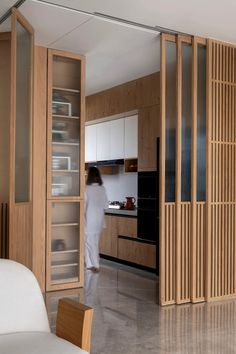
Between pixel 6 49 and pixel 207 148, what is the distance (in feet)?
8.11

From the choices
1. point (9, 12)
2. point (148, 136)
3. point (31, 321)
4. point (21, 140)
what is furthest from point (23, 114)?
point (148, 136)

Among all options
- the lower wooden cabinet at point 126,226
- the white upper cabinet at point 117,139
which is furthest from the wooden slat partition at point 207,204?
the white upper cabinet at point 117,139

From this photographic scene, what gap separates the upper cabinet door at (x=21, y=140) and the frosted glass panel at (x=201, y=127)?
73.6 inches

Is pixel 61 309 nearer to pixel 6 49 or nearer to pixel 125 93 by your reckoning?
pixel 6 49

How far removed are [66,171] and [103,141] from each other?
2.54 metres

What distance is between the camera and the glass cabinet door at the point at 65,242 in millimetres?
5461

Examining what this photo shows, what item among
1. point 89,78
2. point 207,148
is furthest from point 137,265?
point 89,78

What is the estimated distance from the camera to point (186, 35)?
4.82m

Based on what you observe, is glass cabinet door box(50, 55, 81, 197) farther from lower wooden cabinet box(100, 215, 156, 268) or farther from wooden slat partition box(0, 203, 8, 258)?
lower wooden cabinet box(100, 215, 156, 268)

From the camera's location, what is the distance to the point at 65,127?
5.55m

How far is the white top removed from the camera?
654cm

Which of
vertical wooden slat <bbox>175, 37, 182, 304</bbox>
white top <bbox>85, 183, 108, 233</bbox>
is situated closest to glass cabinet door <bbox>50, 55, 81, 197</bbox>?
white top <bbox>85, 183, 108, 233</bbox>

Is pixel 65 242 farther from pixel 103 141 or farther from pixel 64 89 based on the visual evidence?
pixel 103 141

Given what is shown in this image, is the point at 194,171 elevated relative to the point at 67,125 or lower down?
lower down
